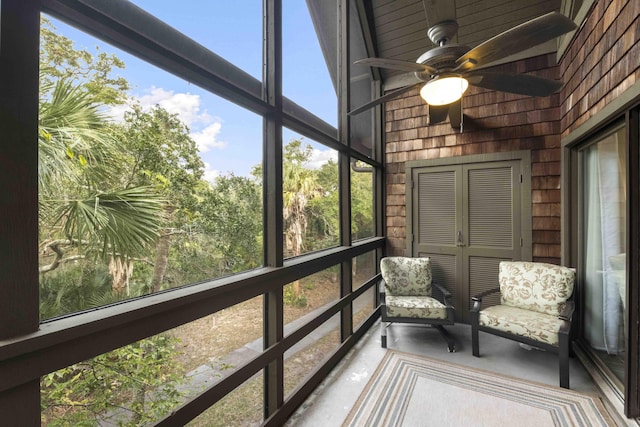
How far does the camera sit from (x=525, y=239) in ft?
10.9

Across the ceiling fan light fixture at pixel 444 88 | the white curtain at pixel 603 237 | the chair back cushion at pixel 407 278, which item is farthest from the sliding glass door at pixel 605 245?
the chair back cushion at pixel 407 278

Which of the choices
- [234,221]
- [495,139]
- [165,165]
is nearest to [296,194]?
[234,221]

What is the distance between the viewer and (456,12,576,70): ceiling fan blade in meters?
1.47

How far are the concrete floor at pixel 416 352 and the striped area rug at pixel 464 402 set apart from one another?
0.35ft

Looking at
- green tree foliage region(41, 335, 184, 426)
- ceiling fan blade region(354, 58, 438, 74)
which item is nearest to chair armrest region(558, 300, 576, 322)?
ceiling fan blade region(354, 58, 438, 74)

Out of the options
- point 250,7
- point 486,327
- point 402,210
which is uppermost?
point 250,7

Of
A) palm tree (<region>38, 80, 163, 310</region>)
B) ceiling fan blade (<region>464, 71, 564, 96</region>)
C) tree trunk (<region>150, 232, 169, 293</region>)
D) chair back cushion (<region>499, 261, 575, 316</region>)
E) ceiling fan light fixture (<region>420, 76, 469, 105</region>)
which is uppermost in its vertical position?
ceiling fan blade (<region>464, 71, 564, 96</region>)

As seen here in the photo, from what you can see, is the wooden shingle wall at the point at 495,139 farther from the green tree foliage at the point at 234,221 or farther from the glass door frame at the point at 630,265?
the green tree foliage at the point at 234,221

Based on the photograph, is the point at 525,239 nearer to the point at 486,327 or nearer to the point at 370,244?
the point at 486,327

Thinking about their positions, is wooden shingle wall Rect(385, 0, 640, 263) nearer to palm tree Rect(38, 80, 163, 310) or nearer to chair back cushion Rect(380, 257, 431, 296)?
chair back cushion Rect(380, 257, 431, 296)

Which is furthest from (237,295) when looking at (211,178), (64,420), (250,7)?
(250,7)

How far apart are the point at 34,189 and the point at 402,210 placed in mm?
3758

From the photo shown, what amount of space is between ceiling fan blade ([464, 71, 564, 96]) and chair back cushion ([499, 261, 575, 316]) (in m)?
1.73

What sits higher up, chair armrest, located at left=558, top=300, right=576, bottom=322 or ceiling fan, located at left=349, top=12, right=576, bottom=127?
ceiling fan, located at left=349, top=12, right=576, bottom=127
